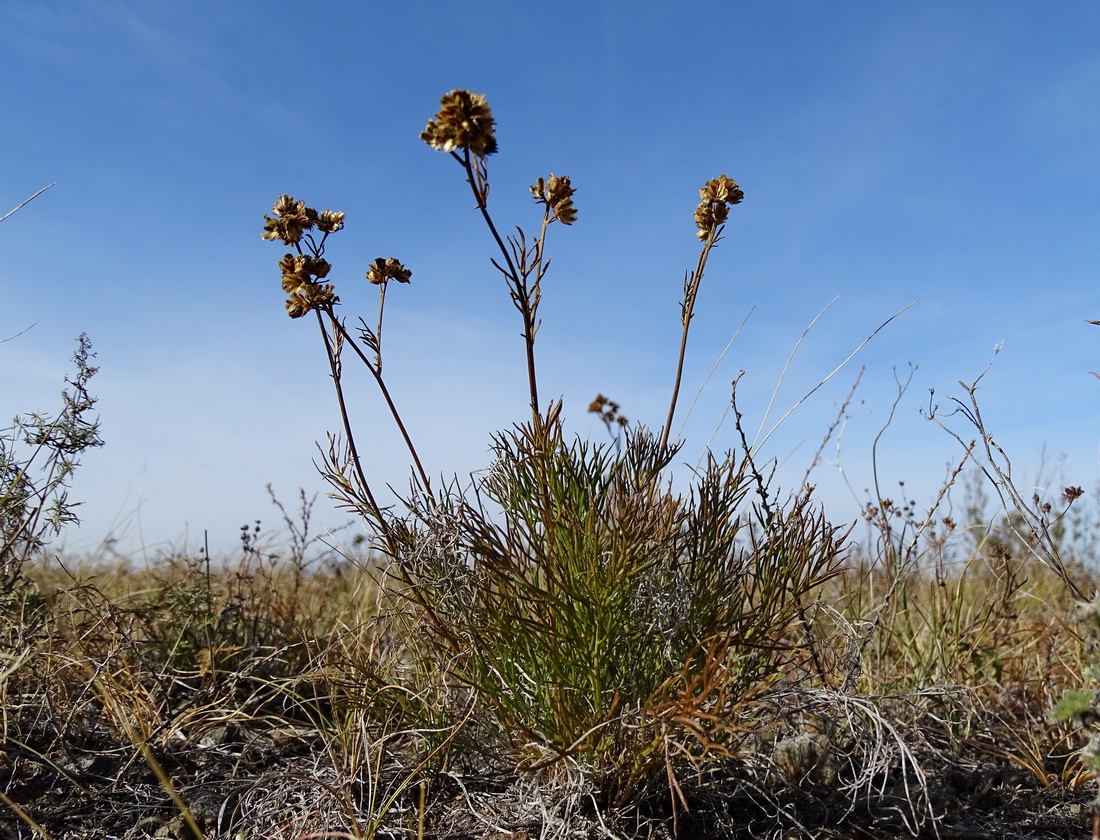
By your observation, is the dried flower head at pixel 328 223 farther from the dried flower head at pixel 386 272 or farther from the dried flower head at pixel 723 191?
the dried flower head at pixel 723 191

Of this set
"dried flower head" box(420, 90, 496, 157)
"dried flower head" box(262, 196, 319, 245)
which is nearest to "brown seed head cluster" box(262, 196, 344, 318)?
"dried flower head" box(262, 196, 319, 245)

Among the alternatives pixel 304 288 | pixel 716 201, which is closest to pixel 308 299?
pixel 304 288

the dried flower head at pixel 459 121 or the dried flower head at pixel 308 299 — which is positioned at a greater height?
the dried flower head at pixel 459 121

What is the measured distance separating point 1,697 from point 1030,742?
134 inches

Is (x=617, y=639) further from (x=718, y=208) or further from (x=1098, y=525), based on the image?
(x=1098, y=525)

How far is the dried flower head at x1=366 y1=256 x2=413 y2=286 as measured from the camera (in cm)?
222

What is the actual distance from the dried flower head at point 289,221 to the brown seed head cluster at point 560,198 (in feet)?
2.12

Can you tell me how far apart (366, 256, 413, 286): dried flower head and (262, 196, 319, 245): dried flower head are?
205 millimetres

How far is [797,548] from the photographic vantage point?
2.10 m

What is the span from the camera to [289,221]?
2182 millimetres

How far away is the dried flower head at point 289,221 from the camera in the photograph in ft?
7.18

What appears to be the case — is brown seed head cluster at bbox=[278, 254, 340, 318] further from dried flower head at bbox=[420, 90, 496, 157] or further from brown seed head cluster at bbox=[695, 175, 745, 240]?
brown seed head cluster at bbox=[695, 175, 745, 240]

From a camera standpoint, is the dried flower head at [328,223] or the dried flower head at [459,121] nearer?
the dried flower head at [459,121]

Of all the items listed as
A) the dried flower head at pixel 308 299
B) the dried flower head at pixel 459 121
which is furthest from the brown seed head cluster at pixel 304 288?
the dried flower head at pixel 459 121
